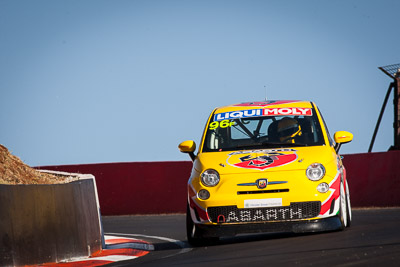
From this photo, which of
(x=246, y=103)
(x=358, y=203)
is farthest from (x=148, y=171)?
(x=246, y=103)

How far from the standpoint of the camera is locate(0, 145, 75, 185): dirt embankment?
36.2ft

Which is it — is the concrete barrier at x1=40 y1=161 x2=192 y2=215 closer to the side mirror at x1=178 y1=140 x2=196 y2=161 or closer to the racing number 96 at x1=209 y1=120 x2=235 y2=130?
the racing number 96 at x1=209 y1=120 x2=235 y2=130

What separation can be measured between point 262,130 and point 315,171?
1.24m

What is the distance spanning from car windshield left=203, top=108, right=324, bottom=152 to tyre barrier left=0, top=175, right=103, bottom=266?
1.73 m

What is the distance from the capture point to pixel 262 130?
10461 millimetres

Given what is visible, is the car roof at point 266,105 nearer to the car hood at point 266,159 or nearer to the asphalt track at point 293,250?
the car hood at point 266,159

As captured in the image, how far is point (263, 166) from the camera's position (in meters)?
9.50

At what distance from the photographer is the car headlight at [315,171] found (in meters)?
9.39

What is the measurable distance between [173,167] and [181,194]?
657mm

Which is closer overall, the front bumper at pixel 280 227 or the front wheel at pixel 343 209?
the front bumper at pixel 280 227

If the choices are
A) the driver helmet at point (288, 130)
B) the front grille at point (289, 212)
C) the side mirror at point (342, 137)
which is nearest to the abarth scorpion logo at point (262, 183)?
the front grille at point (289, 212)

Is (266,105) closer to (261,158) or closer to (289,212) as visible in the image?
(261,158)

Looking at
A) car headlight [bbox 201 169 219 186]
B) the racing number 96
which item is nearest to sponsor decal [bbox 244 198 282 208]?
car headlight [bbox 201 169 219 186]

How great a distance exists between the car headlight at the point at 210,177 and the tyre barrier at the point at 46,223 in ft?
4.52
